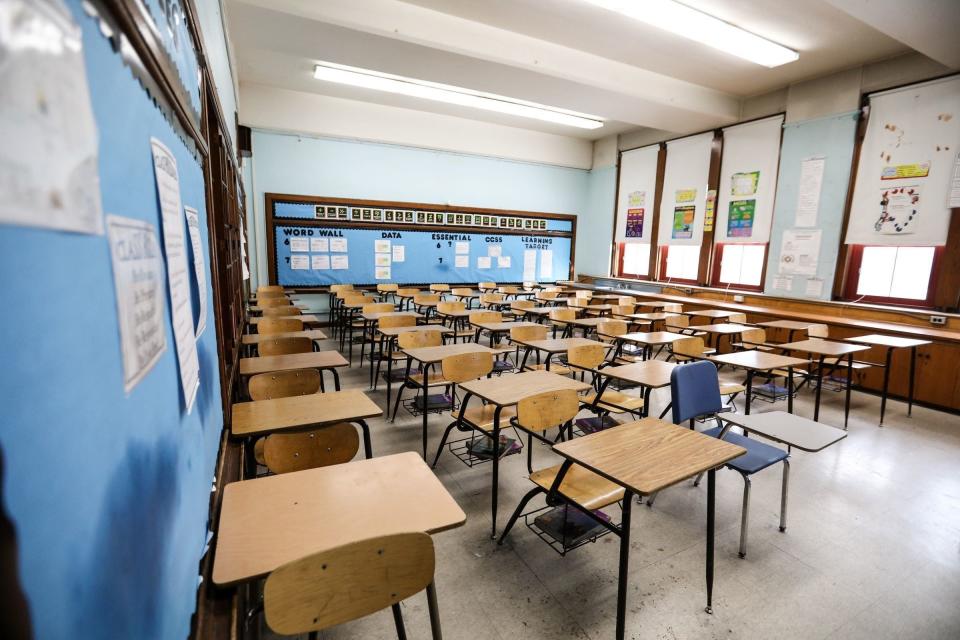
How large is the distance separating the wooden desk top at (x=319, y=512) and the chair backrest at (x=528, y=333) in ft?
8.12

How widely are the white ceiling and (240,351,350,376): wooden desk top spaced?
3037 mm

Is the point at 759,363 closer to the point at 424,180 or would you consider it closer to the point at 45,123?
the point at 45,123

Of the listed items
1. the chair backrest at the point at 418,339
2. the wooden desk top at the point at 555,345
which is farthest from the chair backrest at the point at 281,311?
the wooden desk top at the point at 555,345

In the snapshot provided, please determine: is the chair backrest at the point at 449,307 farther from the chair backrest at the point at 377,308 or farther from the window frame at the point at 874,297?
the window frame at the point at 874,297

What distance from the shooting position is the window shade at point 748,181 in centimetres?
605

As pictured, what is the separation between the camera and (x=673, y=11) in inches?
157

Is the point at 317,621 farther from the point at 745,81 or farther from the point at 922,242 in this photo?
the point at 745,81

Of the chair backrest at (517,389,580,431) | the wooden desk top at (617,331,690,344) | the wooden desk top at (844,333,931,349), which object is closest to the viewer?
the chair backrest at (517,389,580,431)

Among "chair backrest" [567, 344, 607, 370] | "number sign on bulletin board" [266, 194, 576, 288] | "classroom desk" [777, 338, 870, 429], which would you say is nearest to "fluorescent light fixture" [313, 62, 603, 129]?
"number sign on bulletin board" [266, 194, 576, 288]

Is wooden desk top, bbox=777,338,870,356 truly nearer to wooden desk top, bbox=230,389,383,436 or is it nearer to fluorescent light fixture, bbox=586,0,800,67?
fluorescent light fixture, bbox=586,0,800,67

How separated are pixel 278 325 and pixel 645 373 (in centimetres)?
287

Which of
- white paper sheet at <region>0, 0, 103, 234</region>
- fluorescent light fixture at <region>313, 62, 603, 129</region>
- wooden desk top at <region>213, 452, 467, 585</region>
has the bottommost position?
wooden desk top at <region>213, 452, 467, 585</region>

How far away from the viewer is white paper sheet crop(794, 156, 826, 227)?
5.51 metres

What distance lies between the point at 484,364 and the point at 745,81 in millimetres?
5627
